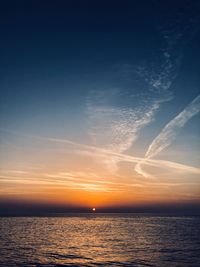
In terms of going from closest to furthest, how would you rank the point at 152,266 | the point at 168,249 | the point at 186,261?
the point at 152,266 → the point at 186,261 → the point at 168,249

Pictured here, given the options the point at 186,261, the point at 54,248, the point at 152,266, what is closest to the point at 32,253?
the point at 54,248

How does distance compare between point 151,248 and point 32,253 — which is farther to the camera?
point 151,248

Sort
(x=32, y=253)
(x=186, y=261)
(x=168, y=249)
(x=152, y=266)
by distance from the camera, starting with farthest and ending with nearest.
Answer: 1. (x=168, y=249)
2. (x=32, y=253)
3. (x=186, y=261)
4. (x=152, y=266)

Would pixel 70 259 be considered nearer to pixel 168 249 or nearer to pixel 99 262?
pixel 99 262

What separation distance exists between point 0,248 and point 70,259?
52.0 ft

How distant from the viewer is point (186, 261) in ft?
122

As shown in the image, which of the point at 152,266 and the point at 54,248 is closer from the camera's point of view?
the point at 152,266

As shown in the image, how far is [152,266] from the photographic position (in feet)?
111

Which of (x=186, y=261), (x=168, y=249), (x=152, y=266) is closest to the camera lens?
(x=152, y=266)

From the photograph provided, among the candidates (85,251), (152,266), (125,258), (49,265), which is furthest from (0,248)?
(152,266)

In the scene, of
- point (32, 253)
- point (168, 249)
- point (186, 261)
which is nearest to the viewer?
point (186, 261)

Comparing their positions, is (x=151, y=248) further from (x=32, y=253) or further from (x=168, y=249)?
(x=32, y=253)

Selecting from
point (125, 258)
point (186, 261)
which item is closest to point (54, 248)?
point (125, 258)

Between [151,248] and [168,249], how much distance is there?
2625mm
